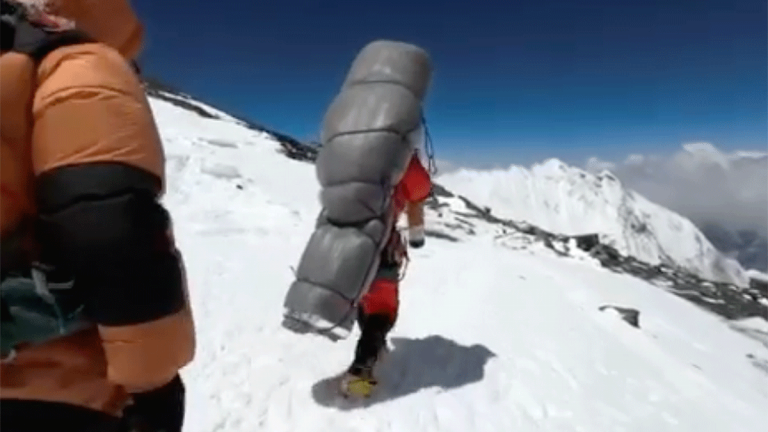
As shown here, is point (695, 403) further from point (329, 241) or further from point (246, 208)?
point (246, 208)

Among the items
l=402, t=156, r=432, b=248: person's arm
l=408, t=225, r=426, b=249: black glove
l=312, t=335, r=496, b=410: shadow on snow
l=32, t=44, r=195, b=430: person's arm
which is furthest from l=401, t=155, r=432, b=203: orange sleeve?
l=32, t=44, r=195, b=430: person's arm

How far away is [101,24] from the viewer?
229cm

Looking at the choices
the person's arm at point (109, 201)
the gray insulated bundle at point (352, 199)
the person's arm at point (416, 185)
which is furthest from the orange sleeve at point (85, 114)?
the person's arm at point (416, 185)

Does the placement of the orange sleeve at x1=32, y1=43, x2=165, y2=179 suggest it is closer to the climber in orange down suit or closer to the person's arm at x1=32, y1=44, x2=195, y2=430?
the person's arm at x1=32, y1=44, x2=195, y2=430

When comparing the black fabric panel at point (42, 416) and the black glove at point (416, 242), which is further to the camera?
the black glove at point (416, 242)

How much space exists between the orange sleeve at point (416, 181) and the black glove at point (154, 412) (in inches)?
181

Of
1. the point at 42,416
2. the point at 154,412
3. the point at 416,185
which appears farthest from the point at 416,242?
the point at 42,416

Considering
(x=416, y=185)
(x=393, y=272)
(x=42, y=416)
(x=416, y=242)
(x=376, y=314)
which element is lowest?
(x=376, y=314)

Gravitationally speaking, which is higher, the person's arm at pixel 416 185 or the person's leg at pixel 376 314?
the person's arm at pixel 416 185

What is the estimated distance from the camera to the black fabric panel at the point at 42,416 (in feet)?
6.91

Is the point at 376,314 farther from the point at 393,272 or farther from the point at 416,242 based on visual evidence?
the point at 416,242

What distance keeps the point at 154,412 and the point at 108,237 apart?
2.34 ft

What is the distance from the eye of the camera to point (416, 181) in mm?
6969

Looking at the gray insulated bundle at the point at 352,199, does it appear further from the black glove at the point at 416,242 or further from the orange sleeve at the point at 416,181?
the black glove at the point at 416,242
